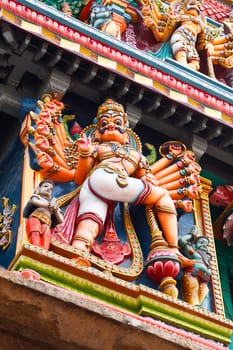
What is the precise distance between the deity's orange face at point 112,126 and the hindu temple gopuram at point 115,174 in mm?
12

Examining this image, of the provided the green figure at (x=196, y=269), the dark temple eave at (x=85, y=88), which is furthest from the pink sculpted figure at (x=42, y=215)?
the dark temple eave at (x=85, y=88)

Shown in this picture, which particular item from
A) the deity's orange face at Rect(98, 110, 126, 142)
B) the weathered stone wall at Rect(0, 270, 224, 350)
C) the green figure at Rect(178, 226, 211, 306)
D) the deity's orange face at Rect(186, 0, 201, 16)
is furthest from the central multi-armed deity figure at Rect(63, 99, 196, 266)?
the deity's orange face at Rect(186, 0, 201, 16)

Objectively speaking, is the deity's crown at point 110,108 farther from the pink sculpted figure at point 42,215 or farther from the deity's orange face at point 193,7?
the deity's orange face at point 193,7

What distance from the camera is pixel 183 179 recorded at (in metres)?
9.19

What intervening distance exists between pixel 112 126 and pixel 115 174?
0.71 metres

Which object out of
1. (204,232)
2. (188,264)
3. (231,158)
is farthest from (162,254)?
(231,158)

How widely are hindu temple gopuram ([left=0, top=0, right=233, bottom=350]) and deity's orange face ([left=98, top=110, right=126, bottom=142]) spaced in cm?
1

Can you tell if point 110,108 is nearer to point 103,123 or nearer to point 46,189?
point 103,123

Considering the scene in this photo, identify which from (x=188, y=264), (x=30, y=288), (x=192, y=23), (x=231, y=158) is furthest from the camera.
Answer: (x=192, y=23)

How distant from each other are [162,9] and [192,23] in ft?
1.50

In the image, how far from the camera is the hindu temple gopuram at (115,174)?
306 inches

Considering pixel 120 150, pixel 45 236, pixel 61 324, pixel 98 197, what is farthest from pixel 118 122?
pixel 61 324

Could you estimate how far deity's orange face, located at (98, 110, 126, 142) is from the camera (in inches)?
354

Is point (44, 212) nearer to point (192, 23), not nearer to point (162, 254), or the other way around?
point (162, 254)
